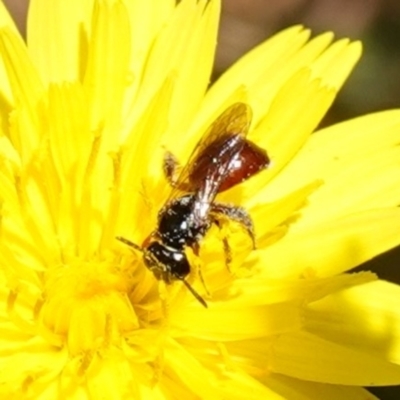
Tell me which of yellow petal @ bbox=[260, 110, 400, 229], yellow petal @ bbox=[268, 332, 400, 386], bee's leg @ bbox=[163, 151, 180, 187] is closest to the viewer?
yellow petal @ bbox=[268, 332, 400, 386]

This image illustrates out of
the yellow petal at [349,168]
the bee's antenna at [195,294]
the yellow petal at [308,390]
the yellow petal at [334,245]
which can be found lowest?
the yellow petal at [308,390]

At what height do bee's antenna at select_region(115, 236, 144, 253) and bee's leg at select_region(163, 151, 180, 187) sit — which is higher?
bee's leg at select_region(163, 151, 180, 187)

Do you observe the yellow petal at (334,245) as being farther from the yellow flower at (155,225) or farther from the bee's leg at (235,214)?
the bee's leg at (235,214)

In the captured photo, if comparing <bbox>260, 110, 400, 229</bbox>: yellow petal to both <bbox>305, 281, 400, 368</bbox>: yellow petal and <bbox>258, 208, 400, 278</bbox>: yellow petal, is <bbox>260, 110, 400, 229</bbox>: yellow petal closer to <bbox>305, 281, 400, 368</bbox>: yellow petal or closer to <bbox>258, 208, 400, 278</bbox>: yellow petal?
<bbox>258, 208, 400, 278</bbox>: yellow petal

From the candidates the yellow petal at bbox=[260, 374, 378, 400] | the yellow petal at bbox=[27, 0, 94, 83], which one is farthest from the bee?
the yellow petal at bbox=[27, 0, 94, 83]

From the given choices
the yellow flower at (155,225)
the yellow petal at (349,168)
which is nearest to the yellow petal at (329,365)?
the yellow flower at (155,225)

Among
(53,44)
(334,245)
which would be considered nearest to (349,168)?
(334,245)

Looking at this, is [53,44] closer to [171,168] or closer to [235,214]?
[171,168]
